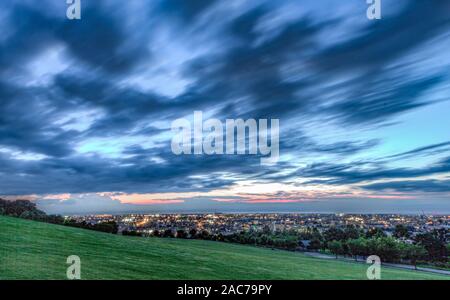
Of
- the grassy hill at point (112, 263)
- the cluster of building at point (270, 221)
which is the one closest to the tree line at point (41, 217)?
the cluster of building at point (270, 221)

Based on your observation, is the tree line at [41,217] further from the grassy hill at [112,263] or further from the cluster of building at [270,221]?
the grassy hill at [112,263]

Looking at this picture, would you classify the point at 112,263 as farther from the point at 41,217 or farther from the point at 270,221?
the point at 41,217

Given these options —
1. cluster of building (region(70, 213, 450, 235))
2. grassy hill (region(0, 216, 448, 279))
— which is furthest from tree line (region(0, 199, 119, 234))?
grassy hill (region(0, 216, 448, 279))

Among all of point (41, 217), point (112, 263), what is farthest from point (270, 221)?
point (41, 217)

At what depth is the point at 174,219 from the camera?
31.6 m

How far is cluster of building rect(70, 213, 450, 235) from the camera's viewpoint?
28094 millimetres

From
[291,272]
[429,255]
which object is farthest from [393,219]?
[291,272]

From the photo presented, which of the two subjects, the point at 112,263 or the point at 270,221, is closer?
the point at 112,263

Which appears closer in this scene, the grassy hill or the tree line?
the grassy hill

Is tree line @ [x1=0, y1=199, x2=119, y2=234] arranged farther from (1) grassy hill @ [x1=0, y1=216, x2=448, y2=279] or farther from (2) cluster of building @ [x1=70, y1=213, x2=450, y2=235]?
(1) grassy hill @ [x1=0, y1=216, x2=448, y2=279]

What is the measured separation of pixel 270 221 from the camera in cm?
2805

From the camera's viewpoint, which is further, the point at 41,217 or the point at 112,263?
the point at 41,217
